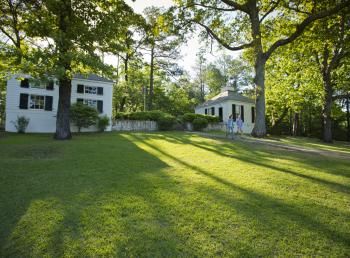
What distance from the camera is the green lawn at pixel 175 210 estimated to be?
246 centimetres

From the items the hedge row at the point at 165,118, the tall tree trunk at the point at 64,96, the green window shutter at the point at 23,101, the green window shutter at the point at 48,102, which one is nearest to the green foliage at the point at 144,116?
the hedge row at the point at 165,118

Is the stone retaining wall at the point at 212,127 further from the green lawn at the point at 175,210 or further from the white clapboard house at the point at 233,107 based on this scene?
the green lawn at the point at 175,210

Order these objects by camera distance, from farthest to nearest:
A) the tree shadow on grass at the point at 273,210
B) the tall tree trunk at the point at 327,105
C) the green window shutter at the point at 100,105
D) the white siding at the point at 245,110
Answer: the white siding at the point at 245,110
the green window shutter at the point at 100,105
the tall tree trunk at the point at 327,105
the tree shadow on grass at the point at 273,210

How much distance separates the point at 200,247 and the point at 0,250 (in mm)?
2518

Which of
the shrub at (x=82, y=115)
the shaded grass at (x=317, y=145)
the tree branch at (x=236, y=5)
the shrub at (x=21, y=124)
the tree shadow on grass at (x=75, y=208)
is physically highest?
the tree branch at (x=236, y=5)

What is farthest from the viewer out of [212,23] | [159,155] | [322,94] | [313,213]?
[322,94]

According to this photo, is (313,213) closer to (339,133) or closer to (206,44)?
(206,44)

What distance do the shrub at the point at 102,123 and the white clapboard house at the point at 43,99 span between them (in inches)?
27.1

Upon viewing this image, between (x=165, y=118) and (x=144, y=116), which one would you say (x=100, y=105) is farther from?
(x=165, y=118)

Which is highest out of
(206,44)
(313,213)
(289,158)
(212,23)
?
(212,23)

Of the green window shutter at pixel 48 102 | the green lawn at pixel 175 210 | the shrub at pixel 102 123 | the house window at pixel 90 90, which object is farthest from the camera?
the house window at pixel 90 90

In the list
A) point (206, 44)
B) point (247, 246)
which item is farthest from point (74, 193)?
point (206, 44)

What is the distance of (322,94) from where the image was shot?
17.0m

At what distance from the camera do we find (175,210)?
335cm
